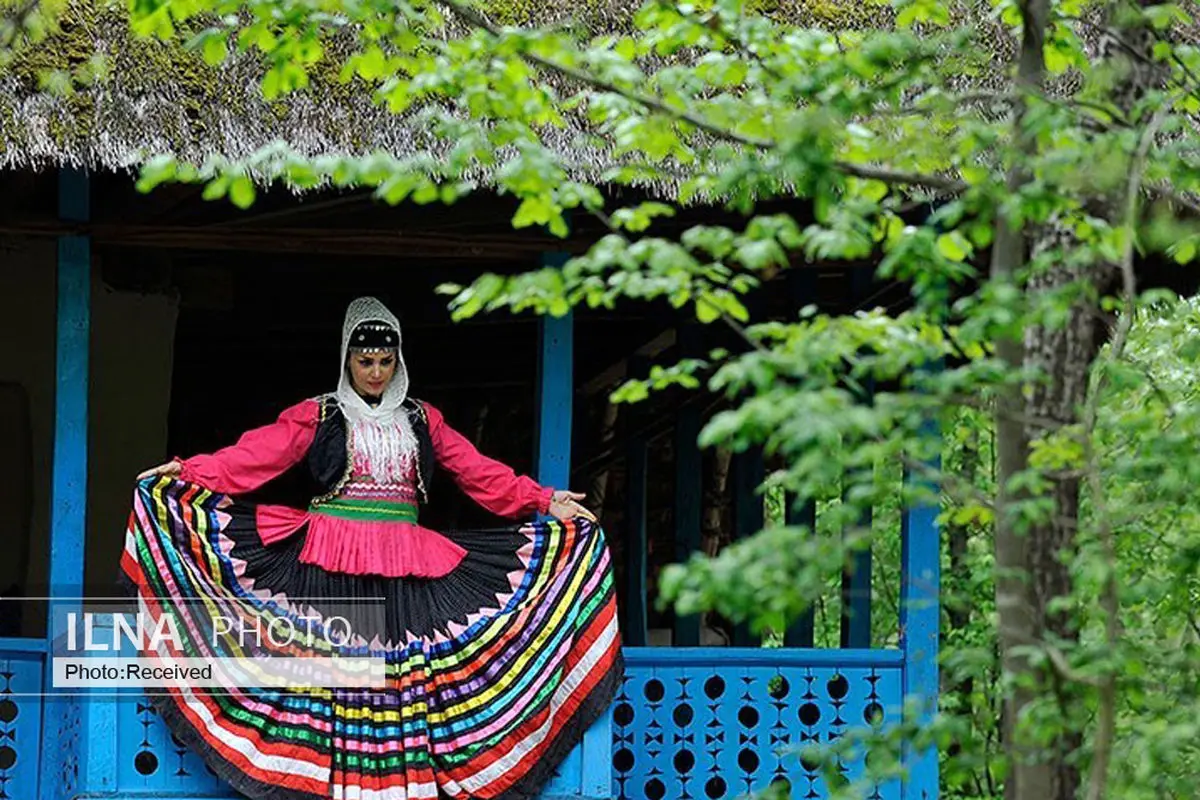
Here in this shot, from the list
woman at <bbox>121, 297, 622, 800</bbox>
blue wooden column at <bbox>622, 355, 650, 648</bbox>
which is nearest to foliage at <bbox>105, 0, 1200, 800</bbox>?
woman at <bbox>121, 297, 622, 800</bbox>

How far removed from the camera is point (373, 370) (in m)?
7.27

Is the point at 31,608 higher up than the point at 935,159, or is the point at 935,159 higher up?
the point at 935,159

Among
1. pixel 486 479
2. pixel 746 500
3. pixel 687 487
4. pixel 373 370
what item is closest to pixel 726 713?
pixel 486 479

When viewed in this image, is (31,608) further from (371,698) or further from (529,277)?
(529,277)

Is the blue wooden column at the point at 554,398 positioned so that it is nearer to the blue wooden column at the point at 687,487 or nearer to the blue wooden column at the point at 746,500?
the blue wooden column at the point at 746,500

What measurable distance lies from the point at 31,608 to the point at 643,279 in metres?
5.11

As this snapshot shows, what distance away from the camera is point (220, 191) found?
5004 millimetres

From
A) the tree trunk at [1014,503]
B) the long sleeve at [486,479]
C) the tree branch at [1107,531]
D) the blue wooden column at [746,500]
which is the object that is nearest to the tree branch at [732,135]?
the tree trunk at [1014,503]

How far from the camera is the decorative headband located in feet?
23.9

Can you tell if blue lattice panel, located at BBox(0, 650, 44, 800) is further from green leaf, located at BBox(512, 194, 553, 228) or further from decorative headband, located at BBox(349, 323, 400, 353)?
green leaf, located at BBox(512, 194, 553, 228)

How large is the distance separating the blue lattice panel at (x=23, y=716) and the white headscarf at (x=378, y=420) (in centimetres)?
122

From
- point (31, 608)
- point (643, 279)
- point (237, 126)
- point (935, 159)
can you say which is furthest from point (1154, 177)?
→ point (31, 608)

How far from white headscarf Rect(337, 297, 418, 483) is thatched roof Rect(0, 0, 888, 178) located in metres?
0.62

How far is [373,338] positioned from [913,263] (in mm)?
2922
